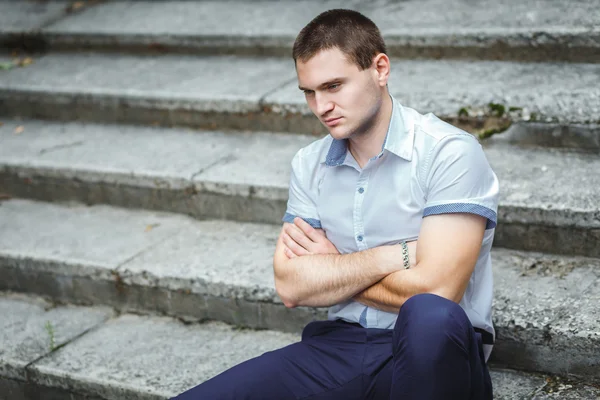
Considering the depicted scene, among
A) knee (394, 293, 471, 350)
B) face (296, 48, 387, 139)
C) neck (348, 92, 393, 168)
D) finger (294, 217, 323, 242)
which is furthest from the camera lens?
finger (294, 217, 323, 242)

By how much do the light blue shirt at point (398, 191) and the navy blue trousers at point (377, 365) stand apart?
0.11 meters

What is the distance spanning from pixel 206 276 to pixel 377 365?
118 cm

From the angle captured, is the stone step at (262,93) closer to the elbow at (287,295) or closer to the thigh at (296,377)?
the elbow at (287,295)

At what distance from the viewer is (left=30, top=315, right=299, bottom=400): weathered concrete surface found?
3.08 m

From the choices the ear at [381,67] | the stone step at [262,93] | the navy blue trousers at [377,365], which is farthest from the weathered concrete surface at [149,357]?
the stone step at [262,93]

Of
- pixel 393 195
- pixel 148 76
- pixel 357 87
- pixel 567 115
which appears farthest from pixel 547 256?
pixel 148 76

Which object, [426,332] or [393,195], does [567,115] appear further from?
[426,332]

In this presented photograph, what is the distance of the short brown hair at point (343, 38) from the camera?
2.45 m

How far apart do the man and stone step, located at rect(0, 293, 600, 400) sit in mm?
573

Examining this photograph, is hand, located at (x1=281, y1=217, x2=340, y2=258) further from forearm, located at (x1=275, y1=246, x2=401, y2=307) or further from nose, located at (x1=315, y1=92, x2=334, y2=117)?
nose, located at (x1=315, y1=92, x2=334, y2=117)

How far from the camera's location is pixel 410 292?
93.9 inches

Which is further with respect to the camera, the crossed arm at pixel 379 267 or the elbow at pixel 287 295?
the elbow at pixel 287 295

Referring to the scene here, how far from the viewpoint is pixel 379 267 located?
2.47 metres

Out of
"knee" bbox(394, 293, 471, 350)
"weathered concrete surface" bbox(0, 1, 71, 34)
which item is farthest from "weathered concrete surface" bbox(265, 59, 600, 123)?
"weathered concrete surface" bbox(0, 1, 71, 34)
